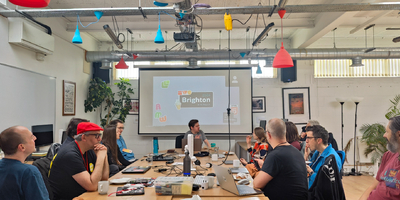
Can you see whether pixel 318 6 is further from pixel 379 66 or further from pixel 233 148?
pixel 379 66

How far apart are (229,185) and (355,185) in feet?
15.1

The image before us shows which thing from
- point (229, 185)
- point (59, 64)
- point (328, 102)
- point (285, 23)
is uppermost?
point (285, 23)

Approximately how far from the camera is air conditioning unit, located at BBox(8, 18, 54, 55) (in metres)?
4.23

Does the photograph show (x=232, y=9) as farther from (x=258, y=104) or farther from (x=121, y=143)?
(x=258, y=104)

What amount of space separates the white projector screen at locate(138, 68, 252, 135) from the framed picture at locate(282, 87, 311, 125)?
1.05 metres

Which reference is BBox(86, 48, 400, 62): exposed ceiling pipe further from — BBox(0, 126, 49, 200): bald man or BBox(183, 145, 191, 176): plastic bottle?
BBox(0, 126, 49, 200): bald man

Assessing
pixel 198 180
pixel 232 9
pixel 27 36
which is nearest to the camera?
pixel 198 180

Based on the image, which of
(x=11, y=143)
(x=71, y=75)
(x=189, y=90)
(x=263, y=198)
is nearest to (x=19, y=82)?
(x=71, y=75)

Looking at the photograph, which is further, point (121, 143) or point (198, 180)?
point (121, 143)

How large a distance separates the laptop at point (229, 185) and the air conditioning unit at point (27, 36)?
13.2 ft

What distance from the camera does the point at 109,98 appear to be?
696 centimetres

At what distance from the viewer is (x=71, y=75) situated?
614 cm

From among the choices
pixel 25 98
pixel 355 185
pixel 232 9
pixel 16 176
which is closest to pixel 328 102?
pixel 355 185

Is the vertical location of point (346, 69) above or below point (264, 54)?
below
